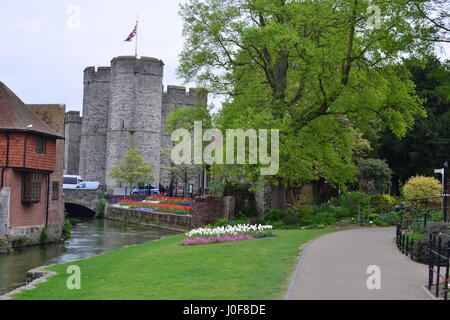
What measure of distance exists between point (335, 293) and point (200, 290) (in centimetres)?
261

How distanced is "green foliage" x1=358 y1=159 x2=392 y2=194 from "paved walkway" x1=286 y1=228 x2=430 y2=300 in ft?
76.0

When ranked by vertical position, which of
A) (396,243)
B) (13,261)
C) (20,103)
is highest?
(20,103)

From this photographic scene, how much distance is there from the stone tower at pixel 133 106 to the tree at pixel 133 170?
9.22 ft

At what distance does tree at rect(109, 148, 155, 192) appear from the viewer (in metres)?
68.3

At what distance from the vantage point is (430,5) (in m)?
19.3

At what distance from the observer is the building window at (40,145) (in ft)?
104

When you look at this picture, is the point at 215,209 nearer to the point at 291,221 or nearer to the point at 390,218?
the point at 291,221

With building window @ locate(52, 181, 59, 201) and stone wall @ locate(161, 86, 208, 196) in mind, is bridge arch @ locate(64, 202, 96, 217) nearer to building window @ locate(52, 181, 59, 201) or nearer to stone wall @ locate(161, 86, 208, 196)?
stone wall @ locate(161, 86, 208, 196)

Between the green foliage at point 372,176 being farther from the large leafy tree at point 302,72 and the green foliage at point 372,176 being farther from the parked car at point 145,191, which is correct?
the parked car at point 145,191

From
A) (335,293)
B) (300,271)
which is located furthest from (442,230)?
(335,293)

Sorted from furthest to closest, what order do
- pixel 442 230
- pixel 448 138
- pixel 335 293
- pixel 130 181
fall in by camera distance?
pixel 130 181
pixel 448 138
pixel 442 230
pixel 335 293

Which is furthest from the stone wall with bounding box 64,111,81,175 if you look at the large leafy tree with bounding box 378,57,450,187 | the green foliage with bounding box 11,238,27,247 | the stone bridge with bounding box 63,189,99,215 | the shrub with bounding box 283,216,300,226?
the shrub with bounding box 283,216,300,226

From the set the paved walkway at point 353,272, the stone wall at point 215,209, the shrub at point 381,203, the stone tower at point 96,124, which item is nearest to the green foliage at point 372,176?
the shrub at point 381,203
